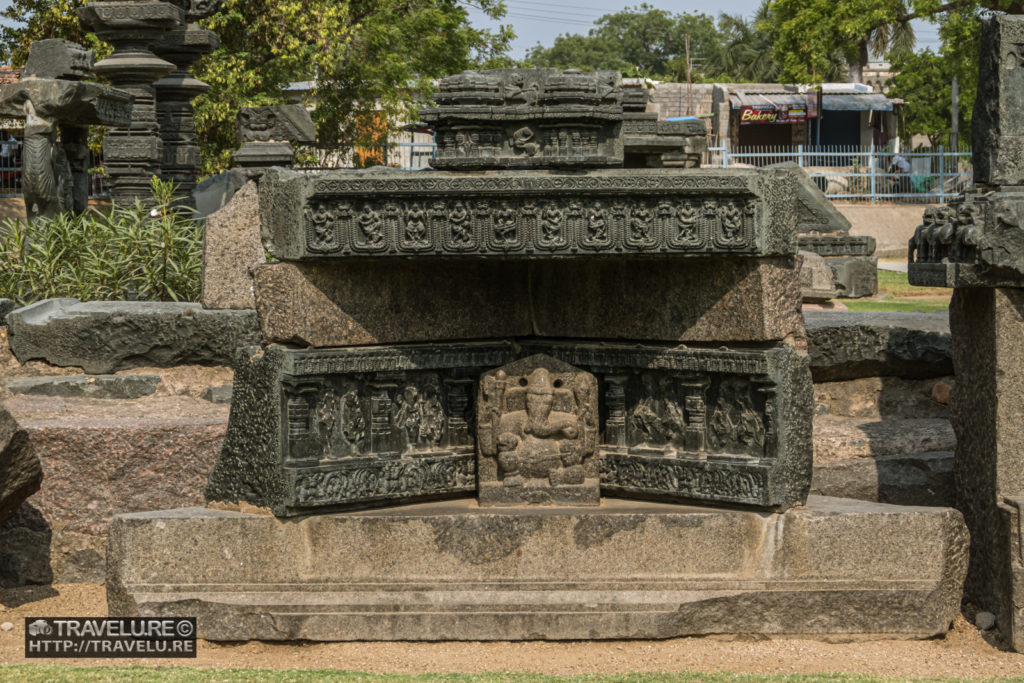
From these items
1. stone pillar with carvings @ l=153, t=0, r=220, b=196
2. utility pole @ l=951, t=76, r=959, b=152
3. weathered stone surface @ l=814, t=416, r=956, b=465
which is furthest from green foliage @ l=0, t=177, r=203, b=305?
utility pole @ l=951, t=76, r=959, b=152

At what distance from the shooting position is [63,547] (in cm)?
488

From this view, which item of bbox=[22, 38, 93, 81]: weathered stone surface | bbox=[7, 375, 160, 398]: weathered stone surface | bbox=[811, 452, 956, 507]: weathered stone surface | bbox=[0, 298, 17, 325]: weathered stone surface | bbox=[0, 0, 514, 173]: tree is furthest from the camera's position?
bbox=[0, 0, 514, 173]: tree

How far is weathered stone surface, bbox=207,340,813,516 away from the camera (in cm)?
422

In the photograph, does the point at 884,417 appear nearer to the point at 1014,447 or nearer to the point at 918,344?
the point at 918,344

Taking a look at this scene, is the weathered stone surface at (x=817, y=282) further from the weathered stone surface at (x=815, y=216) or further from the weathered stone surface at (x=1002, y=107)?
the weathered stone surface at (x=1002, y=107)

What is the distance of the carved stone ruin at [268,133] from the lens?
14727 millimetres

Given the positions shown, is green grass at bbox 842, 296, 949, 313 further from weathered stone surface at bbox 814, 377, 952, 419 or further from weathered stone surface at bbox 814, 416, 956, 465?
weathered stone surface at bbox 814, 416, 956, 465

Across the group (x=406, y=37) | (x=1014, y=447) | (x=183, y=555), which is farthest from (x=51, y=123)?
(x=406, y=37)

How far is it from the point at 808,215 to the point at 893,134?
26.0m

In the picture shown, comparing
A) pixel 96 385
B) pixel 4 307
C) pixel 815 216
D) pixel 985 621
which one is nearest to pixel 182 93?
pixel 815 216

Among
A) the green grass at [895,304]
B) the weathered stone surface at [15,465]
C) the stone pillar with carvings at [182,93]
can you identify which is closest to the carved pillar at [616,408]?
the weathered stone surface at [15,465]

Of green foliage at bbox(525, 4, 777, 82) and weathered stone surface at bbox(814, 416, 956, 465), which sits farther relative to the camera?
green foliage at bbox(525, 4, 777, 82)

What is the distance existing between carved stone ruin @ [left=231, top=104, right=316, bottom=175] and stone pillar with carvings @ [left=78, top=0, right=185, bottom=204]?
1117 mm

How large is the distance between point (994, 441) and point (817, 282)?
8224 mm
